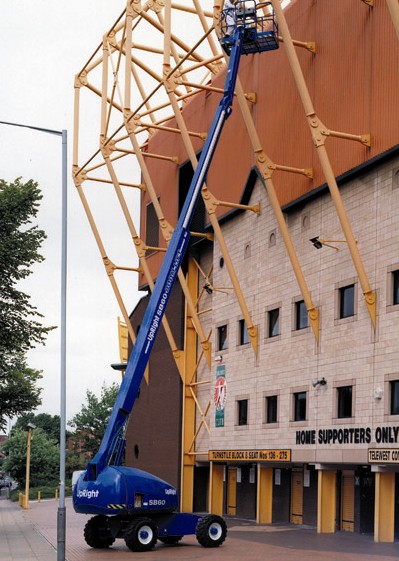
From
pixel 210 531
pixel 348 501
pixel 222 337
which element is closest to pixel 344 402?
pixel 348 501

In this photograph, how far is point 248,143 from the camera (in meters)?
40.9

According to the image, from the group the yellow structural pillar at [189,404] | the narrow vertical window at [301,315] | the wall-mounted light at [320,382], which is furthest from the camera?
the yellow structural pillar at [189,404]

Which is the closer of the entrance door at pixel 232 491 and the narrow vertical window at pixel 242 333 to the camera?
the narrow vertical window at pixel 242 333

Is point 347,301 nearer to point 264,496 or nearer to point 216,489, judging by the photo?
point 264,496

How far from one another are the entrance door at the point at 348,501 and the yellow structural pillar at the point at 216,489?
1043 centimetres

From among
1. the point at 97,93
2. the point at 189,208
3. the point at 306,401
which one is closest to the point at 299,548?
the point at 306,401

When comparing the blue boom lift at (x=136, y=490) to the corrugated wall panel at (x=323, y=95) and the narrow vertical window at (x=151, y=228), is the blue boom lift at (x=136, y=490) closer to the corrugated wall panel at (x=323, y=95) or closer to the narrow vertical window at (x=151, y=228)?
the corrugated wall panel at (x=323, y=95)

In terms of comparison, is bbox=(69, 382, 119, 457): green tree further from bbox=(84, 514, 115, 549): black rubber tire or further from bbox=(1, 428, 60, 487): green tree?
bbox=(84, 514, 115, 549): black rubber tire

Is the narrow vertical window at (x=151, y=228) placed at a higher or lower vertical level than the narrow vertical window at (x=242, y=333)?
higher

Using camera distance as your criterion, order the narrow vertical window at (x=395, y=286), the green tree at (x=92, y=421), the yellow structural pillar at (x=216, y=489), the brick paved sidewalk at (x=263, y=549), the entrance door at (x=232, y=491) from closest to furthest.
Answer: the brick paved sidewalk at (x=263, y=549) → the narrow vertical window at (x=395, y=286) → the yellow structural pillar at (x=216, y=489) → the entrance door at (x=232, y=491) → the green tree at (x=92, y=421)

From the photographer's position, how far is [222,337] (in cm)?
4322

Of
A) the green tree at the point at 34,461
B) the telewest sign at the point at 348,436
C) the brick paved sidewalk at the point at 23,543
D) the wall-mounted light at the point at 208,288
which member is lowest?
the green tree at the point at 34,461

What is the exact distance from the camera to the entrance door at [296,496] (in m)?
37.7

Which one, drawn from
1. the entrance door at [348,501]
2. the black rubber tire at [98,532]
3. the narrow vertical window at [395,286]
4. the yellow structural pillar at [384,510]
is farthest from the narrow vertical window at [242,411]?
the black rubber tire at [98,532]
